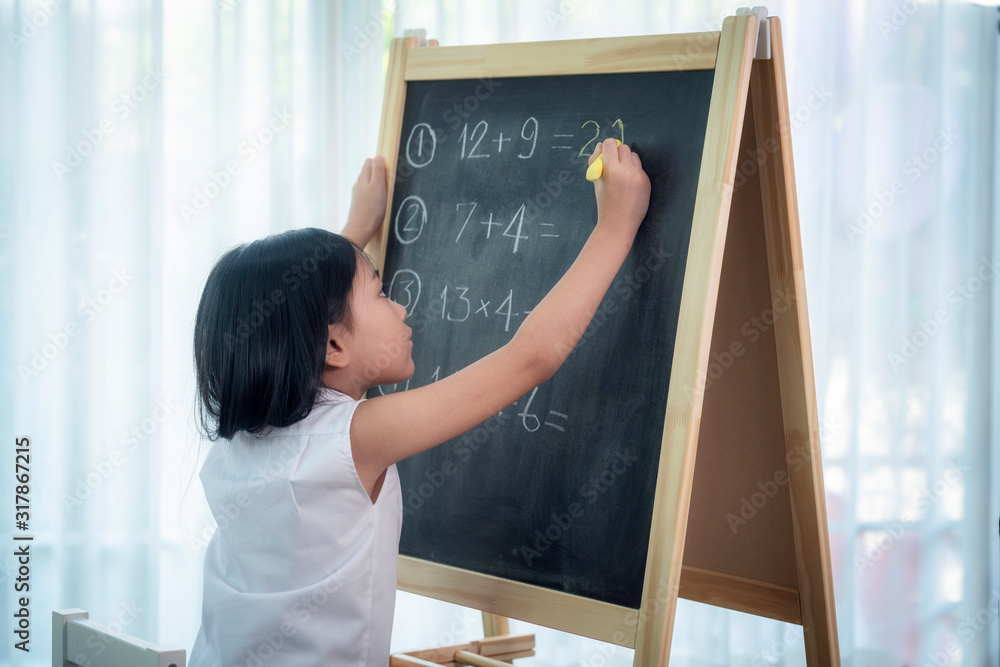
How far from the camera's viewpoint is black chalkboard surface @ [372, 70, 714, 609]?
138cm

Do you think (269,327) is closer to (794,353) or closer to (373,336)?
(373,336)

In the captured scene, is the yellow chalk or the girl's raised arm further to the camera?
the yellow chalk

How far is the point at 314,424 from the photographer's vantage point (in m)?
1.28

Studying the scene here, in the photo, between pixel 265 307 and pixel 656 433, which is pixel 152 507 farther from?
pixel 656 433

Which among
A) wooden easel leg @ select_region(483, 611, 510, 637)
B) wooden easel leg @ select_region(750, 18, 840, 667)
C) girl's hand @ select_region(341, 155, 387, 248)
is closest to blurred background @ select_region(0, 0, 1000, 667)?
wooden easel leg @ select_region(483, 611, 510, 637)

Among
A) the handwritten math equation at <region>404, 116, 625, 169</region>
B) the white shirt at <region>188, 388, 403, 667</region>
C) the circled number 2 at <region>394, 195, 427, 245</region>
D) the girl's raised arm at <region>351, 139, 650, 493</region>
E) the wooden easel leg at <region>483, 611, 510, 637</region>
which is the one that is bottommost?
the wooden easel leg at <region>483, 611, 510, 637</region>

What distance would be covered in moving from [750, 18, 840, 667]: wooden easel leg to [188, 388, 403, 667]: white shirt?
2.54ft

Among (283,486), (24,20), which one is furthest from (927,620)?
(24,20)

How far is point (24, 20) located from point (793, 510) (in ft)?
8.95

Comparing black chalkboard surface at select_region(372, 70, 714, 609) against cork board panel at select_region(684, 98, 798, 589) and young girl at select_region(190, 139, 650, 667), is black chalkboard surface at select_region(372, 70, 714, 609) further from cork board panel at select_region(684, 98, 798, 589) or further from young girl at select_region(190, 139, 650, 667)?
cork board panel at select_region(684, 98, 798, 589)

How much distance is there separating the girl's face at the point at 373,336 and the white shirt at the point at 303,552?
76 mm

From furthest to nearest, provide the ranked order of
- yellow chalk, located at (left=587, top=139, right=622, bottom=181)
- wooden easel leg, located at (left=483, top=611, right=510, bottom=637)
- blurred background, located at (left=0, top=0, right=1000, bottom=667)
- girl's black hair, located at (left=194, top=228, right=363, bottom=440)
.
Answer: blurred background, located at (left=0, top=0, right=1000, bottom=667) → wooden easel leg, located at (left=483, top=611, right=510, bottom=637) → yellow chalk, located at (left=587, top=139, right=622, bottom=181) → girl's black hair, located at (left=194, top=228, right=363, bottom=440)

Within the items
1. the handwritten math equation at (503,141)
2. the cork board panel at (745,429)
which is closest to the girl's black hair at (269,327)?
the handwritten math equation at (503,141)

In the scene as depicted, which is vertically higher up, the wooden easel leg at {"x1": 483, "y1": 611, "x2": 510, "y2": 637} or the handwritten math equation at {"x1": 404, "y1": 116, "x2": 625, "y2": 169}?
the handwritten math equation at {"x1": 404, "y1": 116, "x2": 625, "y2": 169}
